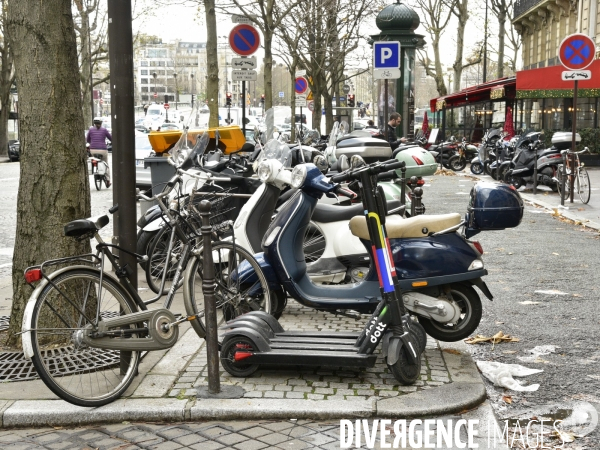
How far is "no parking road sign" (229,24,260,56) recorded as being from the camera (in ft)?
46.4

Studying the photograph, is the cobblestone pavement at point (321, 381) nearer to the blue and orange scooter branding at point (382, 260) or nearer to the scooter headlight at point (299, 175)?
the blue and orange scooter branding at point (382, 260)

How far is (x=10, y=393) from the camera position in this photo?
15.4 ft

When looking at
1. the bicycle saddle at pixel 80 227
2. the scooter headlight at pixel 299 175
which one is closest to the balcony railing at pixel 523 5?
the scooter headlight at pixel 299 175

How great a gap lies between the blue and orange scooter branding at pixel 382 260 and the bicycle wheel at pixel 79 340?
4.84 ft

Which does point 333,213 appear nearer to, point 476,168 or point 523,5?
point 476,168

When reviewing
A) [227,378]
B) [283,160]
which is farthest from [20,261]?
[283,160]

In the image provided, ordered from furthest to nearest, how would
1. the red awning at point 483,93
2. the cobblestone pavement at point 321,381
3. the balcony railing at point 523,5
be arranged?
the balcony railing at point 523,5
the red awning at point 483,93
the cobblestone pavement at point 321,381

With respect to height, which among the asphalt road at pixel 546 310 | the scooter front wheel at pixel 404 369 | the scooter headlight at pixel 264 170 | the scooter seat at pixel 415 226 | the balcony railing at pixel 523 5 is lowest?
the asphalt road at pixel 546 310

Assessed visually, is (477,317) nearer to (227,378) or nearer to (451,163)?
(227,378)

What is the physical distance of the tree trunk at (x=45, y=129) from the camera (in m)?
5.43

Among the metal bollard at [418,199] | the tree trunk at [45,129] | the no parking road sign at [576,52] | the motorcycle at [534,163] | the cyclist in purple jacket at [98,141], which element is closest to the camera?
the tree trunk at [45,129]

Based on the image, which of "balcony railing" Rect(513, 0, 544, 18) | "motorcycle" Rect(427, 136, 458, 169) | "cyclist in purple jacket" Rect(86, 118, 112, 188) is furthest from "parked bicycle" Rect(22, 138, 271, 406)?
"balcony railing" Rect(513, 0, 544, 18)

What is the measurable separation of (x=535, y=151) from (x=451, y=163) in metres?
9.35

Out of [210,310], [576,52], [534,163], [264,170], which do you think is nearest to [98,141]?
[534,163]
